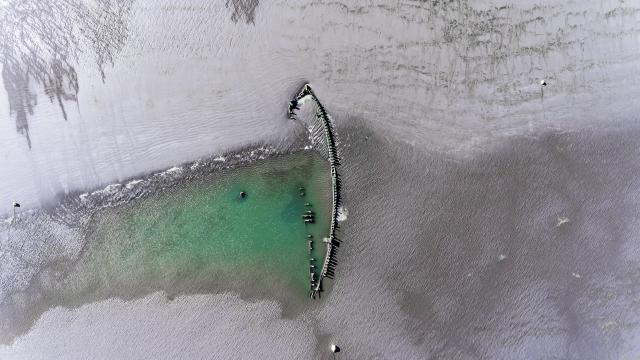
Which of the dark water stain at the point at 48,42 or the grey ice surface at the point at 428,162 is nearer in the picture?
the grey ice surface at the point at 428,162

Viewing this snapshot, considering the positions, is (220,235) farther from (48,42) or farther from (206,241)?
(48,42)

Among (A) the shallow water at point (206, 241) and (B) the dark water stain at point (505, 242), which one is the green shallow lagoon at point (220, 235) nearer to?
(A) the shallow water at point (206, 241)

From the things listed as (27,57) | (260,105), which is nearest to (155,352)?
(260,105)

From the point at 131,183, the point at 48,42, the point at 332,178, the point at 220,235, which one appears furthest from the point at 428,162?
the point at 48,42

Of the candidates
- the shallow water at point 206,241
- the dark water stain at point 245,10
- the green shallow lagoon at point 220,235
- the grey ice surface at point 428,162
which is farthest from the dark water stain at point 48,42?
the green shallow lagoon at point 220,235

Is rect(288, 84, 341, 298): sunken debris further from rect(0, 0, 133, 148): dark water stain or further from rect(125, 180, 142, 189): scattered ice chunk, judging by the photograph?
rect(0, 0, 133, 148): dark water stain
